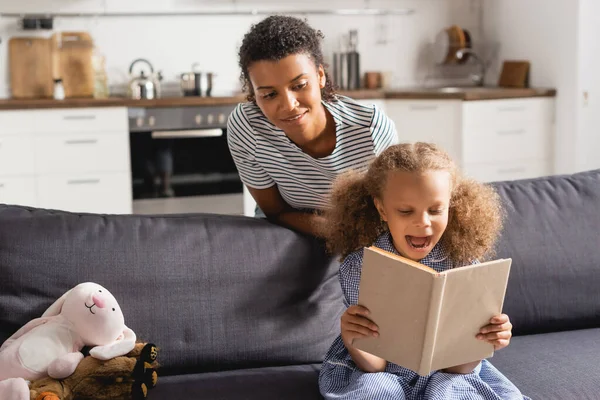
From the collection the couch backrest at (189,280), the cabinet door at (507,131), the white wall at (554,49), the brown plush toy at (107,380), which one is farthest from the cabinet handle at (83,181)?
the brown plush toy at (107,380)

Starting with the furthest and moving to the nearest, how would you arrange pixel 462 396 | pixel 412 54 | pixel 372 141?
pixel 412 54 < pixel 372 141 < pixel 462 396

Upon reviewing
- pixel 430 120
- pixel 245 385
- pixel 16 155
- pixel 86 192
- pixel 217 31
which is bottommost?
pixel 245 385

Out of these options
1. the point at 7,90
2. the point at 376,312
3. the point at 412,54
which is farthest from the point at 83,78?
the point at 376,312

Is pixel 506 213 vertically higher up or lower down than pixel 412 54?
lower down

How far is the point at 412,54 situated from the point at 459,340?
4.05 metres

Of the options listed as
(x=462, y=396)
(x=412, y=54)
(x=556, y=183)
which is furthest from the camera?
(x=412, y=54)

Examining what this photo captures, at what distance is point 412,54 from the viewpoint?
217 inches

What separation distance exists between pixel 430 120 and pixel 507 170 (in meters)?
0.55

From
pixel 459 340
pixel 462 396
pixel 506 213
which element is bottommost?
pixel 462 396

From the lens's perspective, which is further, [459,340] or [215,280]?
[215,280]

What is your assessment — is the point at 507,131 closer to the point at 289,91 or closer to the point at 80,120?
the point at 80,120

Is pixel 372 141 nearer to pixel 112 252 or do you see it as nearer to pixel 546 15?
pixel 112 252

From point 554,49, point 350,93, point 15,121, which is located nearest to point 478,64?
point 554,49

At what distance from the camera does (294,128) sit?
6.85 feet
